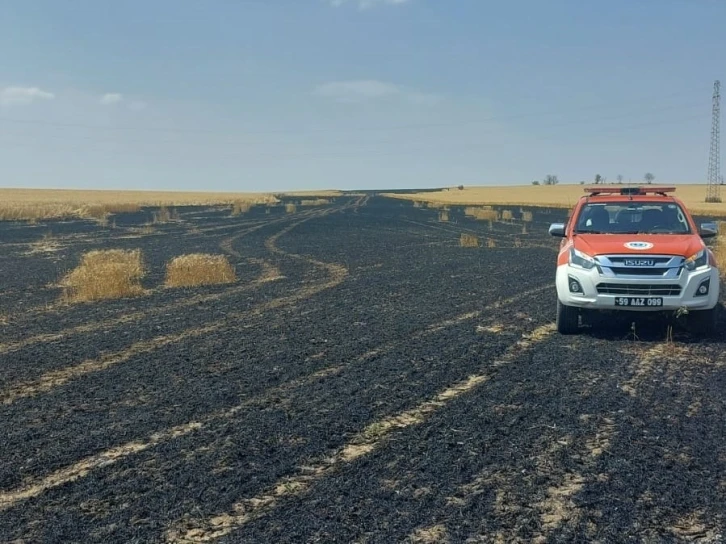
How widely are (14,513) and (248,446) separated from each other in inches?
63.5

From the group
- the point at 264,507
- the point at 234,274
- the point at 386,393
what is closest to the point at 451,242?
the point at 234,274

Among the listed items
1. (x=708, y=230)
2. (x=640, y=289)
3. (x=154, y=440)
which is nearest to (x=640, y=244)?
(x=640, y=289)

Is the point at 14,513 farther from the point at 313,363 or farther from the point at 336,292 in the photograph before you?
the point at 336,292

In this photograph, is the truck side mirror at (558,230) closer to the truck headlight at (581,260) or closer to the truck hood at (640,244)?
the truck hood at (640,244)

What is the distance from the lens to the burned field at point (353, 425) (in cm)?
399

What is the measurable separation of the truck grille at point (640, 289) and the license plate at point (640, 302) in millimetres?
62

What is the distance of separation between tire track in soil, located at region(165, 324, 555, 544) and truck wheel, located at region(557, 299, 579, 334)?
2.03 meters

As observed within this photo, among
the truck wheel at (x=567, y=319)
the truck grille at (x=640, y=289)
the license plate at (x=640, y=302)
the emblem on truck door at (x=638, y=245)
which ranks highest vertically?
the emblem on truck door at (x=638, y=245)

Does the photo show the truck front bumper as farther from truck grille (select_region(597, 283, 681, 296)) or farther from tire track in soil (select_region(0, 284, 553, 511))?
tire track in soil (select_region(0, 284, 553, 511))

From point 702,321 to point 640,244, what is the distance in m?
1.33

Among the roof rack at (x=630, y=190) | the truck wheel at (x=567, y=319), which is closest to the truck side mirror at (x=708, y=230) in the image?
the roof rack at (x=630, y=190)

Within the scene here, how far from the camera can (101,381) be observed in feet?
23.2

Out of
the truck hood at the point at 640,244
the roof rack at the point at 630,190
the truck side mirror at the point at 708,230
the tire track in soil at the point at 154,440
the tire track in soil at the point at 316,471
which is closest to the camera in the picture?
the tire track in soil at the point at 316,471

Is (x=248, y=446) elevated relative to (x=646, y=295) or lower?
lower
